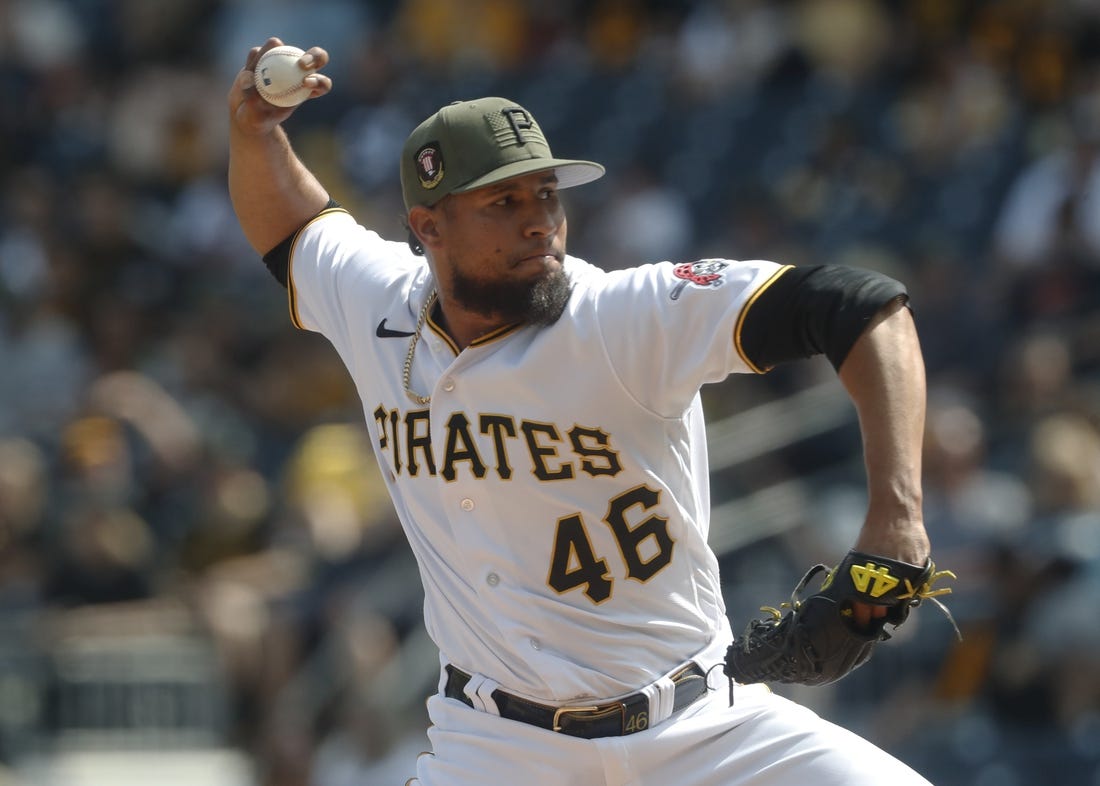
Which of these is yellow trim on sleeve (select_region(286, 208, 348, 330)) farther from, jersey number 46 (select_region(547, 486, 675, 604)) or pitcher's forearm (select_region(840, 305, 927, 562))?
pitcher's forearm (select_region(840, 305, 927, 562))

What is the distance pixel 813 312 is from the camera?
3.14 m

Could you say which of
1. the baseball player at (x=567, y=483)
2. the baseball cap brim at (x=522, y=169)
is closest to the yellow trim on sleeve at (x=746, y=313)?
the baseball player at (x=567, y=483)

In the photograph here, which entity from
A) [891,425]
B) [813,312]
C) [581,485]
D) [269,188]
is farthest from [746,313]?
[269,188]

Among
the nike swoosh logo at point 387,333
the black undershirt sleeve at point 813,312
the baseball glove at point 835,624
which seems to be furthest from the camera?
the nike swoosh logo at point 387,333

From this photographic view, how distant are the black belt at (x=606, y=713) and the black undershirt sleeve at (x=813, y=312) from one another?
0.73 metres

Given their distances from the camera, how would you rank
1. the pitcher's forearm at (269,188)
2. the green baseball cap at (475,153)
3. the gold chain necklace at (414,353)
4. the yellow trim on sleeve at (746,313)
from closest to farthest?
1. the yellow trim on sleeve at (746,313)
2. the green baseball cap at (475,153)
3. the gold chain necklace at (414,353)
4. the pitcher's forearm at (269,188)

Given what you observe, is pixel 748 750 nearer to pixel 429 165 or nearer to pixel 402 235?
pixel 429 165

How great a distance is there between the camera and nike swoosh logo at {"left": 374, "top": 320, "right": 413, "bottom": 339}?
3.83 meters

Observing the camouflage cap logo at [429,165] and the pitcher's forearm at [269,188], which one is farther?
the pitcher's forearm at [269,188]

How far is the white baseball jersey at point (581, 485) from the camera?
133 inches

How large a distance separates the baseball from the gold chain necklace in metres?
0.66

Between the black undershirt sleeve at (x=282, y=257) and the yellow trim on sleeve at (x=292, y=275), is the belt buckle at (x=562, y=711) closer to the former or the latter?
the yellow trim on sleeve at (x=292, y=275)

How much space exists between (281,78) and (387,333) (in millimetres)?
722

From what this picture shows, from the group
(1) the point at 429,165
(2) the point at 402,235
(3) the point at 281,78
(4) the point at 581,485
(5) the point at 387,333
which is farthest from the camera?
(2) the point at 402,235
